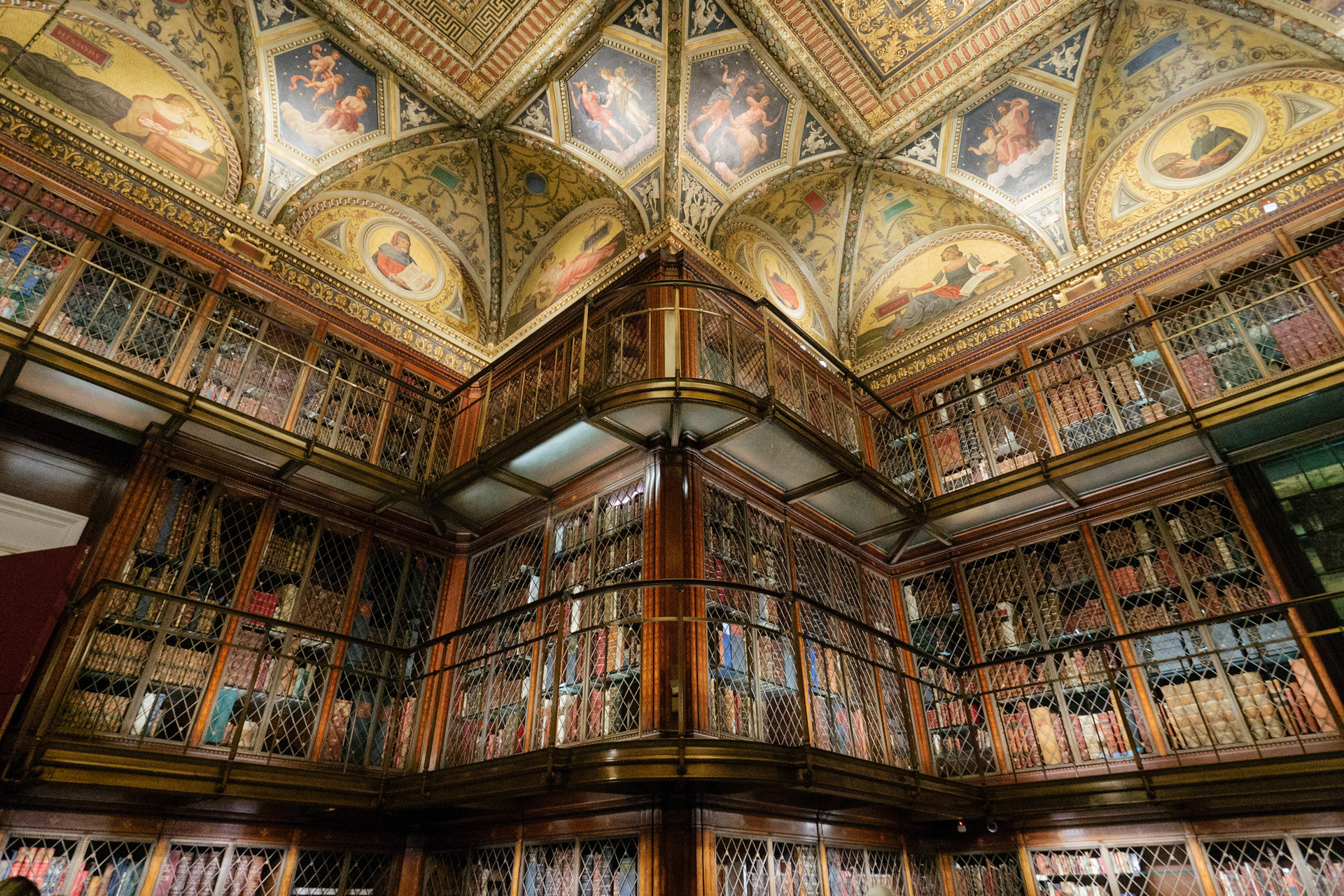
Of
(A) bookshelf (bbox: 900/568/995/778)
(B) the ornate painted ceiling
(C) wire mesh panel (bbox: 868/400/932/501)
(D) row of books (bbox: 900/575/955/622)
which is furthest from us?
(C) wire mesh panel (bbox: 868/400/932/501)

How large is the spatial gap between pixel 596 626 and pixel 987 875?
4.17 metres

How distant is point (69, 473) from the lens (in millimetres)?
5438

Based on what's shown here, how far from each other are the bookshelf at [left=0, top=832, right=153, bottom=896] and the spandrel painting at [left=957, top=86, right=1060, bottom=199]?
9653 mm

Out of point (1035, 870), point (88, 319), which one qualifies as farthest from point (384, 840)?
point (1035, 870)

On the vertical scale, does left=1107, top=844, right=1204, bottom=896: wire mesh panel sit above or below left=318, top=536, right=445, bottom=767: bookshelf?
below

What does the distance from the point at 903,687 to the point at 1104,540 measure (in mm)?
2769

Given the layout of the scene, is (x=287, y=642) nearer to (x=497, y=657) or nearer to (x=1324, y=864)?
(x=497, y=657)

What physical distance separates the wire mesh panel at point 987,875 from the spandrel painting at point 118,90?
907 centimetres

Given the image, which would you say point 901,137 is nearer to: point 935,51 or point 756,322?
point 935,51

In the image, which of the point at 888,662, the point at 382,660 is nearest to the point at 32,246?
the point at 382,660

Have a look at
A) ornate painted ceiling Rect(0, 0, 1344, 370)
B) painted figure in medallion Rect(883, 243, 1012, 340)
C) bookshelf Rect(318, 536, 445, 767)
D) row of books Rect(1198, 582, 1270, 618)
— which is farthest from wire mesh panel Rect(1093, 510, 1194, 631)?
bookshelf Rect(318, 536, 445, 767)

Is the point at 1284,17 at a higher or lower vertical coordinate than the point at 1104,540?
higher

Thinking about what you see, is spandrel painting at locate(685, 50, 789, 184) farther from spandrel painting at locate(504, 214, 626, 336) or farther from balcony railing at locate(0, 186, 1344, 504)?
balcony railing at locate(0, 186, 1344, 504)

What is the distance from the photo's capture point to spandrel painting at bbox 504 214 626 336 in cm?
800
